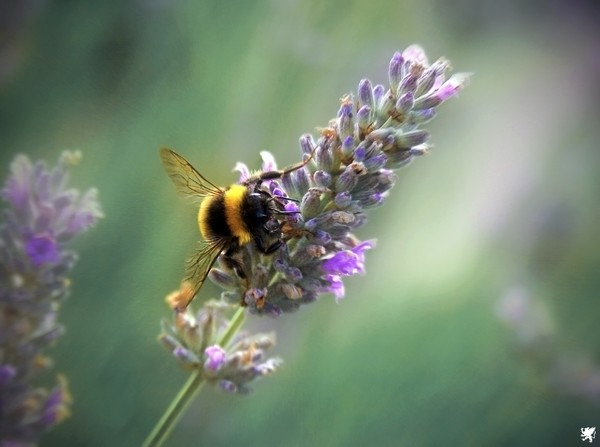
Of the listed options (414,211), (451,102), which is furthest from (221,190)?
(451,102)

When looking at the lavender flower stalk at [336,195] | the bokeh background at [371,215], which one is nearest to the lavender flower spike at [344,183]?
the lavender flower stalk at [336,195]

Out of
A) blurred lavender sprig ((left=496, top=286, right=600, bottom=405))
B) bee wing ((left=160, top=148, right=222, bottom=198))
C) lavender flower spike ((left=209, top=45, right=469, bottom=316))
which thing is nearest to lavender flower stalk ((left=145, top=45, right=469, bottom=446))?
lavender flower spike ((left=209, top=45, right=469, bottom=316))

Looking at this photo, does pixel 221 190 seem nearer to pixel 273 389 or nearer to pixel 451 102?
pixel 273 389

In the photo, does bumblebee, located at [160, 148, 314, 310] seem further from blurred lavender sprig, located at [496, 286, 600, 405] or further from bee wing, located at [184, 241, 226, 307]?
blurred lavender sprig, located at [496, 286, 600, 405]

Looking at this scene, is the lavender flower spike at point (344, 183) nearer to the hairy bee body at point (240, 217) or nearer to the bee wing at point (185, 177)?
the hairy bee body at point (240, 217)

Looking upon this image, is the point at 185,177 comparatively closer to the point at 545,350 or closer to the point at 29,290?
the point at 29,290

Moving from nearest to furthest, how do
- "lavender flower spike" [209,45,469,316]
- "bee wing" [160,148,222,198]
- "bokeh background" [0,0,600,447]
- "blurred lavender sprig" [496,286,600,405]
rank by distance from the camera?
1. "lavender flower spike" [209,45,469,316]
2. "bee wing" [160,148,222,198]
3. "bokeh background" [0,0,600,447]
4. "blurred lavender sprig" [496,286,600,405]
